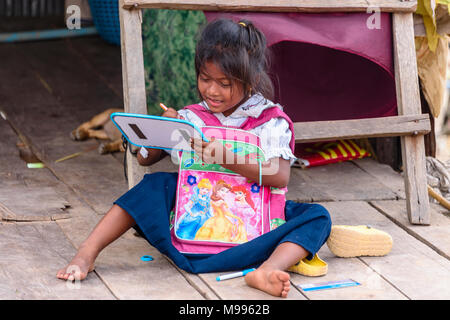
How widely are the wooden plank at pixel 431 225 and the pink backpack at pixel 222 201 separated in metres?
0.71

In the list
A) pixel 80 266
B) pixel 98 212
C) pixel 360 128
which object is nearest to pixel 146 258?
pixel 80 266

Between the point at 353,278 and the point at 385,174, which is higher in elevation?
the point at 385,174

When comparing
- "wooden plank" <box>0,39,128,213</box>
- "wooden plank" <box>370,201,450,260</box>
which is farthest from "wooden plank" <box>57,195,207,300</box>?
"wooden plank" <box>370,201,450,260</box>

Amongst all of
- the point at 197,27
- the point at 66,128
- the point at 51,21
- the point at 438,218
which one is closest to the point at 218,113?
the point at 197,27

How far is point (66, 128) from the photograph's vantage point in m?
4.38

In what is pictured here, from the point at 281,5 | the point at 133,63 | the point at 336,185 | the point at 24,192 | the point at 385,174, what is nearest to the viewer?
the point at 133,63

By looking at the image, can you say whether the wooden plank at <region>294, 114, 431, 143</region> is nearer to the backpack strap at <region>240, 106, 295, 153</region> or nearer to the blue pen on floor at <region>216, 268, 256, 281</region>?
the backpack strap at <region>240, 106, 295, 153</region>

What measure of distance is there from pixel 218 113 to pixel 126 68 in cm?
40

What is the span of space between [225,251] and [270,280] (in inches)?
10.3

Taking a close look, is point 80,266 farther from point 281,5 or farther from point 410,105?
point 410,105

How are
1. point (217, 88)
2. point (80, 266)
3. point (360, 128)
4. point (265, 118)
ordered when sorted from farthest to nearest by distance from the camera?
point (360, 128) → point (265, 118) → point (217, 88) → point (80, 266)

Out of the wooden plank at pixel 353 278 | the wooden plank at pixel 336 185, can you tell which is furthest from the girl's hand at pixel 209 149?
the wooden plank at pixel 336 185

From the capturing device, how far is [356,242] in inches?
115

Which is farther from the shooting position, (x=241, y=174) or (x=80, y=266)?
(x=241, y=174)
